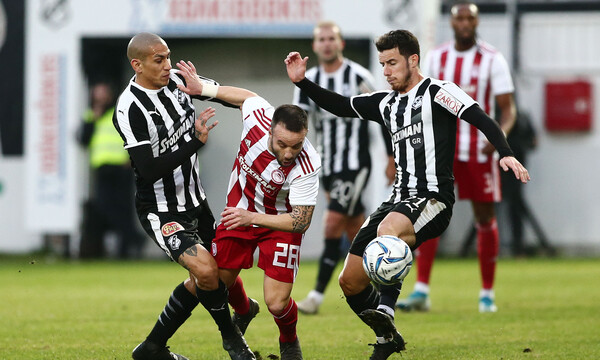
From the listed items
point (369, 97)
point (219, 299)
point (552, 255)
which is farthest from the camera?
point (552, 255)

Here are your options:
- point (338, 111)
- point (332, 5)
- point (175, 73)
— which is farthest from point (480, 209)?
point (332, 5)

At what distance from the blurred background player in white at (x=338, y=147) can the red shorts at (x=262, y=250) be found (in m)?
2.62

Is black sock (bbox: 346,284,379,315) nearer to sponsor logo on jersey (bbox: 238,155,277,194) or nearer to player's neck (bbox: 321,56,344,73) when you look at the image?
sponsor logo on jersey (bbox: 238,155,277,194)

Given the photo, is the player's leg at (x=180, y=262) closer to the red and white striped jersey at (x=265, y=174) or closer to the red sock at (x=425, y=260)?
the red and white striped jersey at (x=265, y=174)

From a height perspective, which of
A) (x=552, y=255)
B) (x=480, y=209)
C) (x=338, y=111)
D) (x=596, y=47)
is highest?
(x=596, y=47)

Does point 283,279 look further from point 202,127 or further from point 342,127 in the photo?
point 342,127

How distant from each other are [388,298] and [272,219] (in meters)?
0.85

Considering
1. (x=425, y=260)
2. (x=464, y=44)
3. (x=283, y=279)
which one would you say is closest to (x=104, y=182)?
(x=425, y=260)

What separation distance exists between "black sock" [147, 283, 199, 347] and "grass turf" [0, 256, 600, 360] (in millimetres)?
342

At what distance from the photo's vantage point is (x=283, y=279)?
564cm

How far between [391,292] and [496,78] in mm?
3168

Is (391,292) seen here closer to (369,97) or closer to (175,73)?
(369,97)

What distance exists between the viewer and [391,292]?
579cm

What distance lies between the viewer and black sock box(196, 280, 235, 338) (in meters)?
5.59
